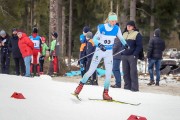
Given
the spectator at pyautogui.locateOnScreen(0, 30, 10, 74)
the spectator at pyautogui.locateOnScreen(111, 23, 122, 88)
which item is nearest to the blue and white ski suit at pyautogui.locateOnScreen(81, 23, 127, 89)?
the spectator at pyautogui.locateOnScreen(111, 23, 122, 88)

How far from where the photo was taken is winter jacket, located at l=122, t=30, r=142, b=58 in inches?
403

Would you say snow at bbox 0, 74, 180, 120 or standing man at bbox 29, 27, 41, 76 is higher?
standing man at bbox 29, 27, 41, 76

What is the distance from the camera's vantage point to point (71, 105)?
719cm

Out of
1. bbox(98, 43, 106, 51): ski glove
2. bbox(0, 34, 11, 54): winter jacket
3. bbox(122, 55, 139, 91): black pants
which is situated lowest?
bbox(122, 55, 139, 91): black pants

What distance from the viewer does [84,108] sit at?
6965mm

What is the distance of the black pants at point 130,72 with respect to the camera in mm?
10266

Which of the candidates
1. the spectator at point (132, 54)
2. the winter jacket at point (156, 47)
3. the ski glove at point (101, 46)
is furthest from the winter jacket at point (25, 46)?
the ski glove at point (101, 46)

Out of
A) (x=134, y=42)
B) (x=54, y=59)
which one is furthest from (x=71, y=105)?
(x=54, y=59)

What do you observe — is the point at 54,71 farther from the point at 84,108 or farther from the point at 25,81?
the point at 84,108

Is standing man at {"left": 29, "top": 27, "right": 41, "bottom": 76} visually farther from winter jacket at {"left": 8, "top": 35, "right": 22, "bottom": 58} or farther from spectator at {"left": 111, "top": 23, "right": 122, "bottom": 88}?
spectator at {"left": 111, "top": 23, "right": 122, "bottom": 88}

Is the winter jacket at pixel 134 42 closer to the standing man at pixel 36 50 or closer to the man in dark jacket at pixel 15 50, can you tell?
the man in dark jacket at pixel 15 50

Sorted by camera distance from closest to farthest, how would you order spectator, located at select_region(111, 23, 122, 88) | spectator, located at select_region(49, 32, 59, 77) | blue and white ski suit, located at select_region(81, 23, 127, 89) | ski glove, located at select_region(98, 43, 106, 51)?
ski glove, located at select_region(98, 43, 106, 51) < blue and white ski suit, located at select_region(81, 23, 127, 89) < spectator, located at select_region(111, 23, 122, 88) < spectator, located at select_region(49, 32, 59, 77)

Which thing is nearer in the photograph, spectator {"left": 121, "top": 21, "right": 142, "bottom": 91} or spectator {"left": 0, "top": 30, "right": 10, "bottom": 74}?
spectator {"left": 121, "top": 21, "right": 142, "bottom": 91}

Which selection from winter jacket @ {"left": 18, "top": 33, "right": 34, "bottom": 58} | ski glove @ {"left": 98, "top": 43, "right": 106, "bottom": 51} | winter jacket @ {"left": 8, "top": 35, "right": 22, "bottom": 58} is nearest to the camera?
ski glove @ {"left": 98, "top": 43, "right": 106, "bottom": 51}
